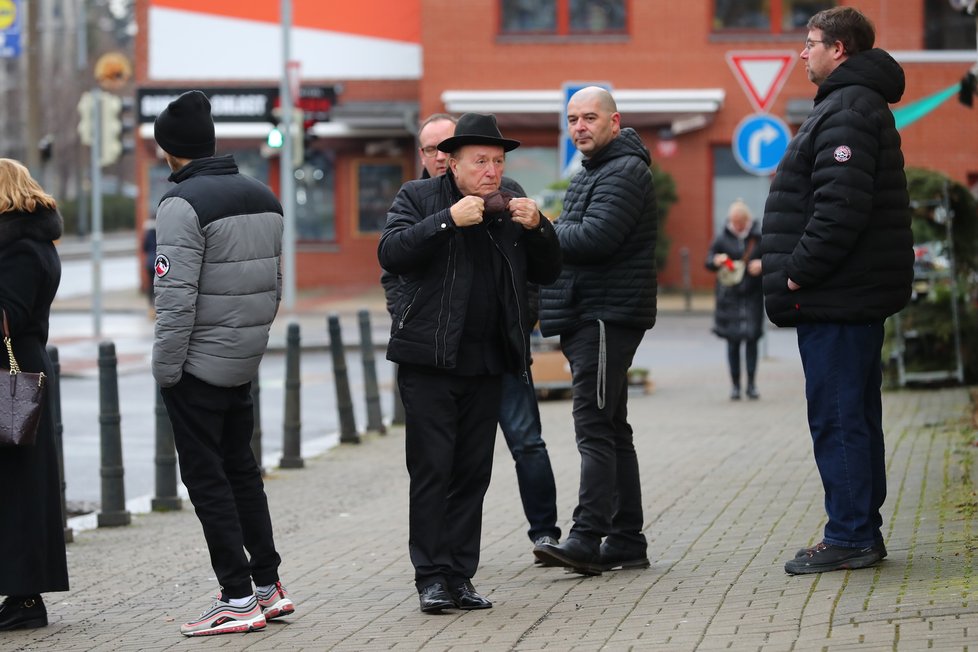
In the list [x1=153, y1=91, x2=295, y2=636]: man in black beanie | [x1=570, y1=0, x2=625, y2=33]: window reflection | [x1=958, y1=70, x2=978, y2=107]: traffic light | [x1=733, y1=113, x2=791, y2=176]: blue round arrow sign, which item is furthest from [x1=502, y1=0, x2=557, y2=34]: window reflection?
[x1=153, y1=91, x2=295, y2=636]: man in black beanie

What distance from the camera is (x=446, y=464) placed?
6117 millimetres

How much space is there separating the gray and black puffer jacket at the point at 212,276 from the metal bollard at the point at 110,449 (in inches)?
142

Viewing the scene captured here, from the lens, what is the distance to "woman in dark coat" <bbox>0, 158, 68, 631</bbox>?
6246 millimetres

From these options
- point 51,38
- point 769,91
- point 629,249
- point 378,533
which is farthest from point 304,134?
point 51,38

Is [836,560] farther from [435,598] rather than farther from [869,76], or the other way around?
[869,76]

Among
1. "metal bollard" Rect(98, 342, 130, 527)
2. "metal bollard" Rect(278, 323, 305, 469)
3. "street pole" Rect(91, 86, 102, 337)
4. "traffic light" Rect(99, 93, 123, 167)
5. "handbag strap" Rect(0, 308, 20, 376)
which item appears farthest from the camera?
"traffic light" Rect(99, 93, 123, 167)

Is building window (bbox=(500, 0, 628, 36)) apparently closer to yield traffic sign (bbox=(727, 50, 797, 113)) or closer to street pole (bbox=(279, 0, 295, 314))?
street pole (bbox=(279, 0, 295, 314))

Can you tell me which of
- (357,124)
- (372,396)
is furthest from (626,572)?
(357,124)

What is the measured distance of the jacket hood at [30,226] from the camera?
6270mm

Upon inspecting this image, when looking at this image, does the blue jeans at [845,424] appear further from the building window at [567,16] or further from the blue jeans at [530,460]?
the building window at [567,16]

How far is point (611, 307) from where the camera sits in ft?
21.9

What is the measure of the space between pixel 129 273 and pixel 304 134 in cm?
2253

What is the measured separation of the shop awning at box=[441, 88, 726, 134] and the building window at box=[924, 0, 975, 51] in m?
4.04

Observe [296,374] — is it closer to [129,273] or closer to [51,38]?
[129,273]
